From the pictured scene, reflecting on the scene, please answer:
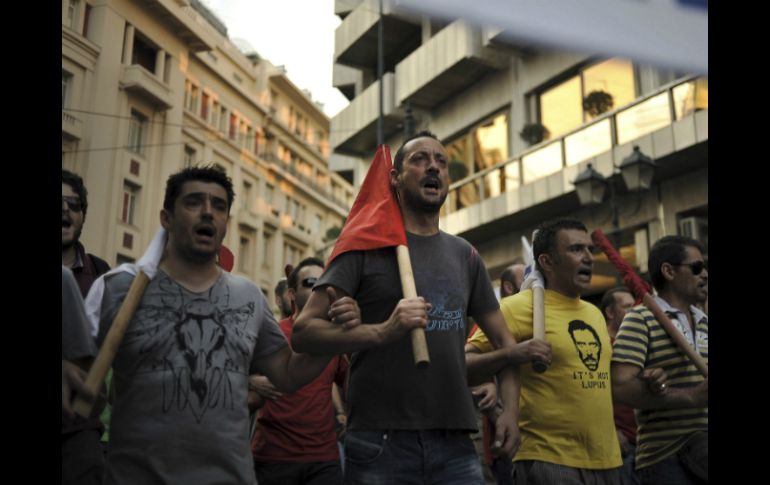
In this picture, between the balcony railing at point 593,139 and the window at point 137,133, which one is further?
the window at point 137,133

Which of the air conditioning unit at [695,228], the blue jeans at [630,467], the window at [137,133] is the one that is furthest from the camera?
the window at [137,133]

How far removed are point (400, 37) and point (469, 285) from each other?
18.7m

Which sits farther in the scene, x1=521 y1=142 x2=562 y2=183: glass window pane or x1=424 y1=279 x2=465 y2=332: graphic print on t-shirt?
x1=521 y1=142 x2=562 y2=183: glass window pane

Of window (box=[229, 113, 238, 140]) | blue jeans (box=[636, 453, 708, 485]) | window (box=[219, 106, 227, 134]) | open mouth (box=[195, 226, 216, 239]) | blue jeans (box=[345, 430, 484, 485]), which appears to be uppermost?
window (box=[229, 113, 238, 140])

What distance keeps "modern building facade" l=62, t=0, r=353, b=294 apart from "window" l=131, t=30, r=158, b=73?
20 millimetres

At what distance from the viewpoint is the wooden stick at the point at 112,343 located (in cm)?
248

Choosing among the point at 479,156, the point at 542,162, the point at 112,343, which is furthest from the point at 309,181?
the point at 112,343

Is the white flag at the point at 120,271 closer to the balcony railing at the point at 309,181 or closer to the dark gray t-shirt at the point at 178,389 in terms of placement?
the dark gray t-shirt at the point at 178,389

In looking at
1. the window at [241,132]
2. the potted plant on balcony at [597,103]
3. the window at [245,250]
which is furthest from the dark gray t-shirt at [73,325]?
the window at [245,250]

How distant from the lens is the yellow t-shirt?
365 centimetres

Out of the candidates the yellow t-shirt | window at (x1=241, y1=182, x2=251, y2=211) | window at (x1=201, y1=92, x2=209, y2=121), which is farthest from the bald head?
window at (x1=241, y1=182, x2=251, y2=211)

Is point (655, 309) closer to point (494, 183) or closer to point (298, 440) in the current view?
point (298, 440)

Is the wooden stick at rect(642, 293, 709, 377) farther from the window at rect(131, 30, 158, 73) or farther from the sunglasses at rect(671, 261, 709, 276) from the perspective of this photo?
the window at rect(131, 30, 158, 73)
